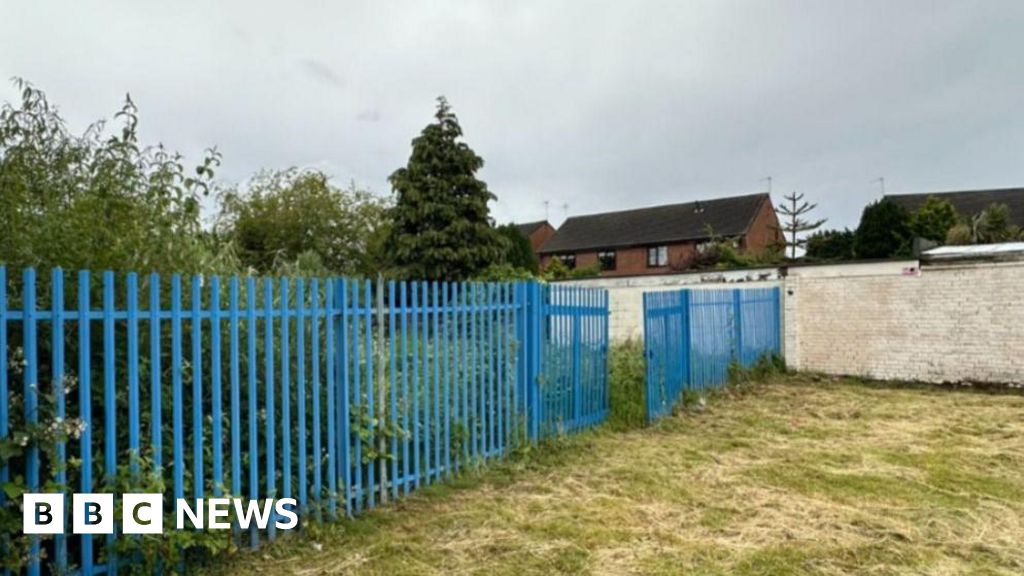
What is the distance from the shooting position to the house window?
3319cm

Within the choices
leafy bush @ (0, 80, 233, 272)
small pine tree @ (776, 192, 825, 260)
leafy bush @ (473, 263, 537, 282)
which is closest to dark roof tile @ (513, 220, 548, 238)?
small pine tree @ (776, 192, 825, 260)

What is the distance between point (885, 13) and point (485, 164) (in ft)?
41.1

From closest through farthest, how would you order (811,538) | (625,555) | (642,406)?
(625,555) → (811,538) → (642,406)

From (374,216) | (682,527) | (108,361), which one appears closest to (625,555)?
(682,527)

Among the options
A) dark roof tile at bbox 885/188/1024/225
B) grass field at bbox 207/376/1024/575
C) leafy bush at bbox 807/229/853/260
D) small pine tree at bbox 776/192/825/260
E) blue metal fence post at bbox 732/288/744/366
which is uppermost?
dark roof tile at bbox 885/188/1024/225

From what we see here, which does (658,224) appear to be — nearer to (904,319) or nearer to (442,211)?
(442,211)

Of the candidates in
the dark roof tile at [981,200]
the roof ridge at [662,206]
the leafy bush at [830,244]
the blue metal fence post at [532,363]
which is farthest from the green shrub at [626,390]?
the dark roof tile at [981,200]

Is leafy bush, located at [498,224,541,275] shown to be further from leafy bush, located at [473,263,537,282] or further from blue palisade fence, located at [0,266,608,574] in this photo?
blue palisade fence, located at [0,266,608,574]

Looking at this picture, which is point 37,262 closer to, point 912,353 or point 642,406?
point 642,406

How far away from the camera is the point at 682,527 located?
12.3 feet

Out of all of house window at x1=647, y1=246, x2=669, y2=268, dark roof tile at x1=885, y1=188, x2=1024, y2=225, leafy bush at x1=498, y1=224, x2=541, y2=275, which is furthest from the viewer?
house window at x1=647, y1=246, x2=669, y2=268

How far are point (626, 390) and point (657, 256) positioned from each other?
90.8 feet

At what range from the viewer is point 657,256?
3356 centimetres

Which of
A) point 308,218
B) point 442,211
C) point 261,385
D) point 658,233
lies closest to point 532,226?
point 658,233
